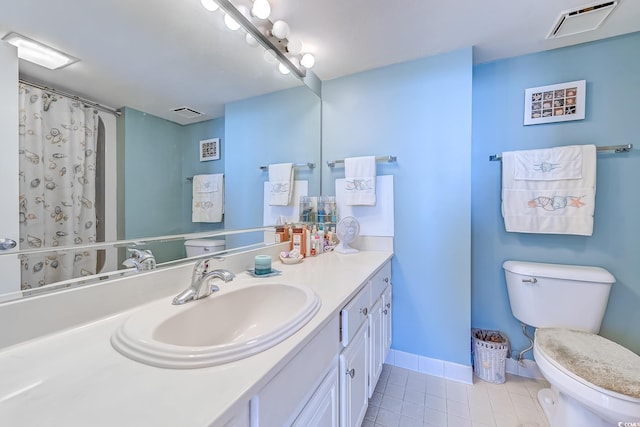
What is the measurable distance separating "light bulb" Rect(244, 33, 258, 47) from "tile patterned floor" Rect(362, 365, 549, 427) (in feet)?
6.87

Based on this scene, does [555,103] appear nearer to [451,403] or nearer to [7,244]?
[451,403]

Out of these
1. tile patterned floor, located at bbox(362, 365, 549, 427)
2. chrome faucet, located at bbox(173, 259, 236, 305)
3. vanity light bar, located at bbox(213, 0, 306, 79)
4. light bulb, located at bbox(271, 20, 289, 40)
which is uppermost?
light bulb, located at bbox(271, 20, 289, 40)

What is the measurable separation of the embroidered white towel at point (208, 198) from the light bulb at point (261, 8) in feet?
2.62

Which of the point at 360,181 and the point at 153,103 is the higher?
the point at 153,103

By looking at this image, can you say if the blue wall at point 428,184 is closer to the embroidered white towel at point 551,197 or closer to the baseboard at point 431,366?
the baseboard at point 431,366

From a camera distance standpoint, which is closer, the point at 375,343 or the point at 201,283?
the point at 201,283

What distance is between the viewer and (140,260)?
83cm

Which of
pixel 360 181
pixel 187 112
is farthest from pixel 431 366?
pixel 187 112

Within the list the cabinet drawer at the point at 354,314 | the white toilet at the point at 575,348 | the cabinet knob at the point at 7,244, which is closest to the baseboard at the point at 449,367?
the white toilet at the point at 575,348

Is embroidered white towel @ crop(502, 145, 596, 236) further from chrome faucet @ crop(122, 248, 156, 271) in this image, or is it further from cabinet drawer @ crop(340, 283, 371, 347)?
chrome faucet @ crop(122, 248, 156, 271)

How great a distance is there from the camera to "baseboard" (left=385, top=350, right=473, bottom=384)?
1.60 metres

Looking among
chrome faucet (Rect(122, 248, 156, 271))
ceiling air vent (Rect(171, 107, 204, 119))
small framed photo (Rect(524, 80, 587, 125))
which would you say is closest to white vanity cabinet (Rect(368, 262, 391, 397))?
chrome faucet (Rect(122, 248, 156, 271))

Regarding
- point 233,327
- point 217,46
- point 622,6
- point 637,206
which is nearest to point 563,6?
point 622,6

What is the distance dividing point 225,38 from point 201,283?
116 centimetres
